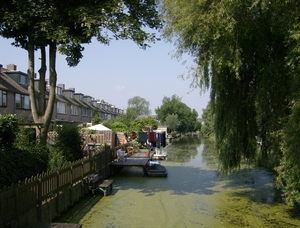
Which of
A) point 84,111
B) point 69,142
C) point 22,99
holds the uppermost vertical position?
point 84,111

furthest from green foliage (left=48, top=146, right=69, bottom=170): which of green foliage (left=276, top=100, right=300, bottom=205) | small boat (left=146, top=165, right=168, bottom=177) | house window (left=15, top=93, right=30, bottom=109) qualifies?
house window (left=15, top=93, right=30, bottom=109)

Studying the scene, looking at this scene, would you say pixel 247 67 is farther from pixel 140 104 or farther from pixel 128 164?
pixel 140 104

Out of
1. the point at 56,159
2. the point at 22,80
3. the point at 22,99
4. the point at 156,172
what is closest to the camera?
the point at 56,159

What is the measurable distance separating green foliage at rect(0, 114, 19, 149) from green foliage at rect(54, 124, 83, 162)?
4.69 meters

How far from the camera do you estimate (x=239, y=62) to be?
968 centimetres

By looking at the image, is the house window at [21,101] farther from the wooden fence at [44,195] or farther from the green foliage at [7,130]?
the green foliage at [7,130]

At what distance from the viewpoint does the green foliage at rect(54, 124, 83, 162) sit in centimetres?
1435

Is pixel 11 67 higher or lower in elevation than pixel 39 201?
higher

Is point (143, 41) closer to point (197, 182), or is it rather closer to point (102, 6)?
point (102, 6)

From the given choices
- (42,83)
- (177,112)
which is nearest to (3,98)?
(42,83)

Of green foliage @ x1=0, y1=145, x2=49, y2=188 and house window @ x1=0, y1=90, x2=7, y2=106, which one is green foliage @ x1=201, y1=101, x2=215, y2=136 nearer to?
green foliage @ x1=0, y1=145, x2=49, y2=188

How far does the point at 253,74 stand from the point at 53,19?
7224 mm

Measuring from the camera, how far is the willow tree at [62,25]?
34.5 ft

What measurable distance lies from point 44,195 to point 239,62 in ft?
22.2
